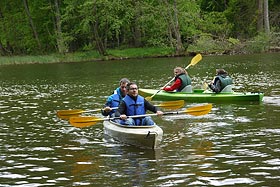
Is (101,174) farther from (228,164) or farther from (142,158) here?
(228,164)

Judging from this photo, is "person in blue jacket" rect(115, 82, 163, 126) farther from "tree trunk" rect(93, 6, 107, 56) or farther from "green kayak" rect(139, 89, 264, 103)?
"tree trunk" rect(93, 6, 107, 56)

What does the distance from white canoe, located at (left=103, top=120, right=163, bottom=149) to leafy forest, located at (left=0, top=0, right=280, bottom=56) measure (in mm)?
32563

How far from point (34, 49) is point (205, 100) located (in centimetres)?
4155

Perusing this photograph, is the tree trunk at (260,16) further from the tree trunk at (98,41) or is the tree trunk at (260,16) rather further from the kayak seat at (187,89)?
→ the kayak seat at (187,89)

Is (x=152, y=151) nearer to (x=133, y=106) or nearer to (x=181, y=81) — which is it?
(x=133, y=106)

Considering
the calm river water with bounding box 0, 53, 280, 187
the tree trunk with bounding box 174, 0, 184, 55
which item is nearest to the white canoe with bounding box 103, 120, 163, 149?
the calm river water with bounding box 0, 53, 280, 187

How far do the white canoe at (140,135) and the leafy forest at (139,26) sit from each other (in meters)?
32.6

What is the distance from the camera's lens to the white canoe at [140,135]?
938cm

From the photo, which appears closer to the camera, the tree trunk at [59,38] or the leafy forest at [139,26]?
the leafy forest at [139,26]

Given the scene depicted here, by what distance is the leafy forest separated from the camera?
142ft

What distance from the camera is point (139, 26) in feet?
153

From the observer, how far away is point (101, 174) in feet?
26.3


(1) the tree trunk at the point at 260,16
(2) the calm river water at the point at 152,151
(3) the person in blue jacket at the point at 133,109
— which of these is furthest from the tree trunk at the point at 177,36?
(3) the person in blue jacket at the point at 133,109

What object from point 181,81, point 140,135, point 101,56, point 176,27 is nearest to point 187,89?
point 181,81
